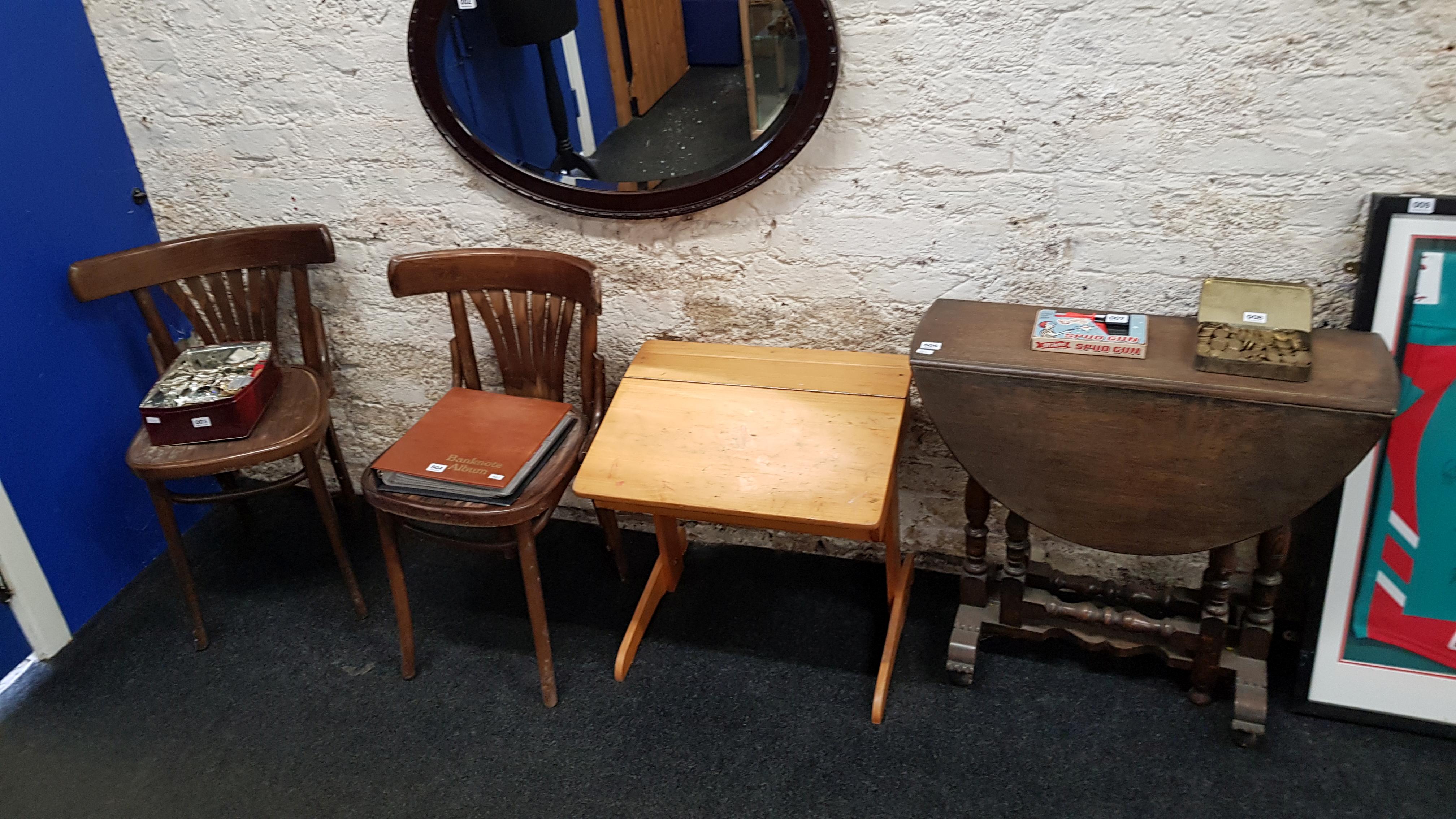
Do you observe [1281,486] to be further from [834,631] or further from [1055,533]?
[834,631]

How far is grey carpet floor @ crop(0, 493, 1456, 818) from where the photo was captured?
220cm

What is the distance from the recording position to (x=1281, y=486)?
6.13 ft

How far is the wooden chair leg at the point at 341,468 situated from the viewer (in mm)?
2984

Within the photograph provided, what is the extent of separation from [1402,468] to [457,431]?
2.10 metres

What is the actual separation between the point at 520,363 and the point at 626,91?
75 cm

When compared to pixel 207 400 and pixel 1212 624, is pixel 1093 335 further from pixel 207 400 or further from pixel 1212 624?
pixel 207 400

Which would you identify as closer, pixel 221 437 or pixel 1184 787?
pixel 1184 787

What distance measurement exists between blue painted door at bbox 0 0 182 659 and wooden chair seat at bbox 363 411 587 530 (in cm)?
101

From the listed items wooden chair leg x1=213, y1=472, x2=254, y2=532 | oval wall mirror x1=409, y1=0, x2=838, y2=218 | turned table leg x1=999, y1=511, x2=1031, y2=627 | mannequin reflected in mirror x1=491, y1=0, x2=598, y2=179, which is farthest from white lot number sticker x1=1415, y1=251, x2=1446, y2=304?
wooden chair leg x1=213, y1=472, x2=254, y2=532

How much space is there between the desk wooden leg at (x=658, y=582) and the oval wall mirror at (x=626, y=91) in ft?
2.77

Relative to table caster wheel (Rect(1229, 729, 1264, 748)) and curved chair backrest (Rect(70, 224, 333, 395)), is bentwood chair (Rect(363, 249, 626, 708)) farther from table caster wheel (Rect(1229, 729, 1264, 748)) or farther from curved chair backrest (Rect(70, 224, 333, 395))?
table caster wheel (Rect(1229, 729, 1264, 748))

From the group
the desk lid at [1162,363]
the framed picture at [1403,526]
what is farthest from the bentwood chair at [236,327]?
the framed picture at [1403,526]

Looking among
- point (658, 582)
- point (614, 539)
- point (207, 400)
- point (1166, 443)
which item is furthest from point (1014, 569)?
point (207, 400)

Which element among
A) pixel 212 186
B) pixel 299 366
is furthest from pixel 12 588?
pixel 212 186
